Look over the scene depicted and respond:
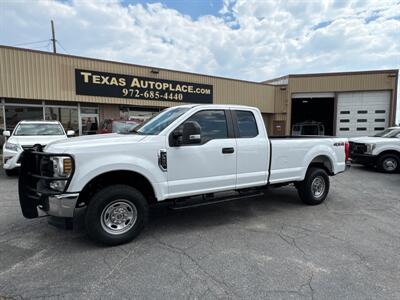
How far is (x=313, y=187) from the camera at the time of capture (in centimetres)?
589

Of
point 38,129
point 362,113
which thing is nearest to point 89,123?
point 38,129

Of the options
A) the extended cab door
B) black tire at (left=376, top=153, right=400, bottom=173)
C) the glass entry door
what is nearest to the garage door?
black tire at (left=376, top=153, right=400, bottom=173)

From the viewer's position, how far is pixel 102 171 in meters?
3.56

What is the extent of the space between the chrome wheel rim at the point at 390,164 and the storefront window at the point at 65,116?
1483 cm

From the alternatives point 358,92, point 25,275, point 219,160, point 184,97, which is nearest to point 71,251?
point 25,275

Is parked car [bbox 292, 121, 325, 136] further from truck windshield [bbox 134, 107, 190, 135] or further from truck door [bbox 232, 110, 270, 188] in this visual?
truck windshield [bbox 134, 107, 190, 135]

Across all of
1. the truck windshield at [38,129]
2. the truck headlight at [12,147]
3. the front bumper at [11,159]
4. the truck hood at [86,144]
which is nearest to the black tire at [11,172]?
the front bumper at [11,159]

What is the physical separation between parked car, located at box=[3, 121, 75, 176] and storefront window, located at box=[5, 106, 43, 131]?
492cm

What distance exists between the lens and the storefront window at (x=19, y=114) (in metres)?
13.2

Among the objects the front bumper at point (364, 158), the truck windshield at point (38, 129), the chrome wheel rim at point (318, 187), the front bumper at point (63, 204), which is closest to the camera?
the front bumper at point (63, 204)

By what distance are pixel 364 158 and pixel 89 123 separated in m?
13.8

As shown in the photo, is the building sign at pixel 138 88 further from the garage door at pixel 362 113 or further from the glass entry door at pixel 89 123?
the garage door at pixel 362 113

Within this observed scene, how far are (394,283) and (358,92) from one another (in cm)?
2034

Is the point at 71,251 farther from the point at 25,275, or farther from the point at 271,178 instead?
the point at 271,178
